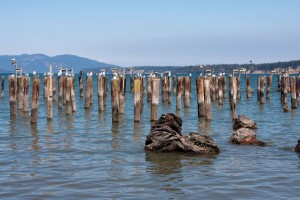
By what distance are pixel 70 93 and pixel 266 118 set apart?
10374mm

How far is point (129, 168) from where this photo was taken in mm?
12469

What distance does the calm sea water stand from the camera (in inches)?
398

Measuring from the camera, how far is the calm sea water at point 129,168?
33.2ft

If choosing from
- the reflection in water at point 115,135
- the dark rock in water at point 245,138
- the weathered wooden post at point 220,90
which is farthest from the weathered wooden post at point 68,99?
the dark rock in water at point 245,138

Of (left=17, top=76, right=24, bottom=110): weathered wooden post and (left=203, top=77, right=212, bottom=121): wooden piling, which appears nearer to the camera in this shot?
(left=203, top=77, right=212, bottom=121): wooden piling

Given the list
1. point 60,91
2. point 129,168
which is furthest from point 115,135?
point 60,91

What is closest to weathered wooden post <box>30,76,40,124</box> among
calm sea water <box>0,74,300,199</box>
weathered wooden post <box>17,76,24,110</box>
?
calm sea water <box>0,74,300,199</box>

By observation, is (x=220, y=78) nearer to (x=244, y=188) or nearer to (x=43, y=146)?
(x=43, y=146)

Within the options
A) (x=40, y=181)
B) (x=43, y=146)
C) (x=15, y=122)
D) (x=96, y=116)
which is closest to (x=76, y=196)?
(x=40, y=181)

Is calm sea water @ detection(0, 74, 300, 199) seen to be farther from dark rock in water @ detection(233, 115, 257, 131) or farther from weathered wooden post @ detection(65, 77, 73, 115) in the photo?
weathered wooden post @ detection(65, 77, 73, 115)

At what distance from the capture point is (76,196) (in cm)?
974

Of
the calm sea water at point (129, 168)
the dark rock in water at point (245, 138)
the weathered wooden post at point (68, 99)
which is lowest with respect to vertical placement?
the calm sea water at point (129, 168)

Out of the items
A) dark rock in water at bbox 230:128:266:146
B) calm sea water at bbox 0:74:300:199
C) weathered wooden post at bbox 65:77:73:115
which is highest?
weathered wooden post at bbox 65:77:73:115

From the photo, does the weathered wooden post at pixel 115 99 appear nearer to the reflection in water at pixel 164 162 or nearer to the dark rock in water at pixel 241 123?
the dark rock in water at pixel 241 123
